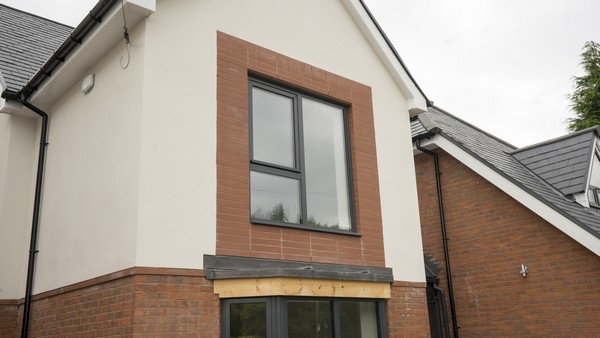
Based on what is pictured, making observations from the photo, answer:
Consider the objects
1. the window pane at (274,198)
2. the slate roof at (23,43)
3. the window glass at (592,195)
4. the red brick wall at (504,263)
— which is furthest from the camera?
the window glass at (592,195)

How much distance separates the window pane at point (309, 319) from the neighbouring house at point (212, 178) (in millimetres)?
19

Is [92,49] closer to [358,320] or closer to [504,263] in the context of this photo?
[358,320]

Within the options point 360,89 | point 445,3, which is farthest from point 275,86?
point 445,3

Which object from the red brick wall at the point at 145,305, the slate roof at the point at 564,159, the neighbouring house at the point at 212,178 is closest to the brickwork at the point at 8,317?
the neighbouring house at the point at 212,178

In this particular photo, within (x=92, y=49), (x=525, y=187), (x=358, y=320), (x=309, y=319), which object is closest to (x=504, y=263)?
(x=525, y=187)

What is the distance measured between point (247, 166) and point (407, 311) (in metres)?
3.02

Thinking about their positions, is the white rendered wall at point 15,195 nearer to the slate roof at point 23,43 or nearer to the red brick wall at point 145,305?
the slate roof at point 23,43

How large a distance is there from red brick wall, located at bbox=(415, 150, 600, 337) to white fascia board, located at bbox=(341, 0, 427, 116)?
240 cm

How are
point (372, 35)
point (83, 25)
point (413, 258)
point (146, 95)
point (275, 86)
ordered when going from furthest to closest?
1. point (372, 35)
2. point (413, 258)
3. point (275, 86)
4. point (83, 25)
5. point (146, 95)

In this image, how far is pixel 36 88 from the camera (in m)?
7.88

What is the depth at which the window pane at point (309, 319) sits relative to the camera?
6289 mm

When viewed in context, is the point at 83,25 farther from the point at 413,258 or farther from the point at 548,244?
→ the point at 548,244

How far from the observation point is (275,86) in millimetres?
7570

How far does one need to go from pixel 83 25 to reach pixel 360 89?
3911mm
